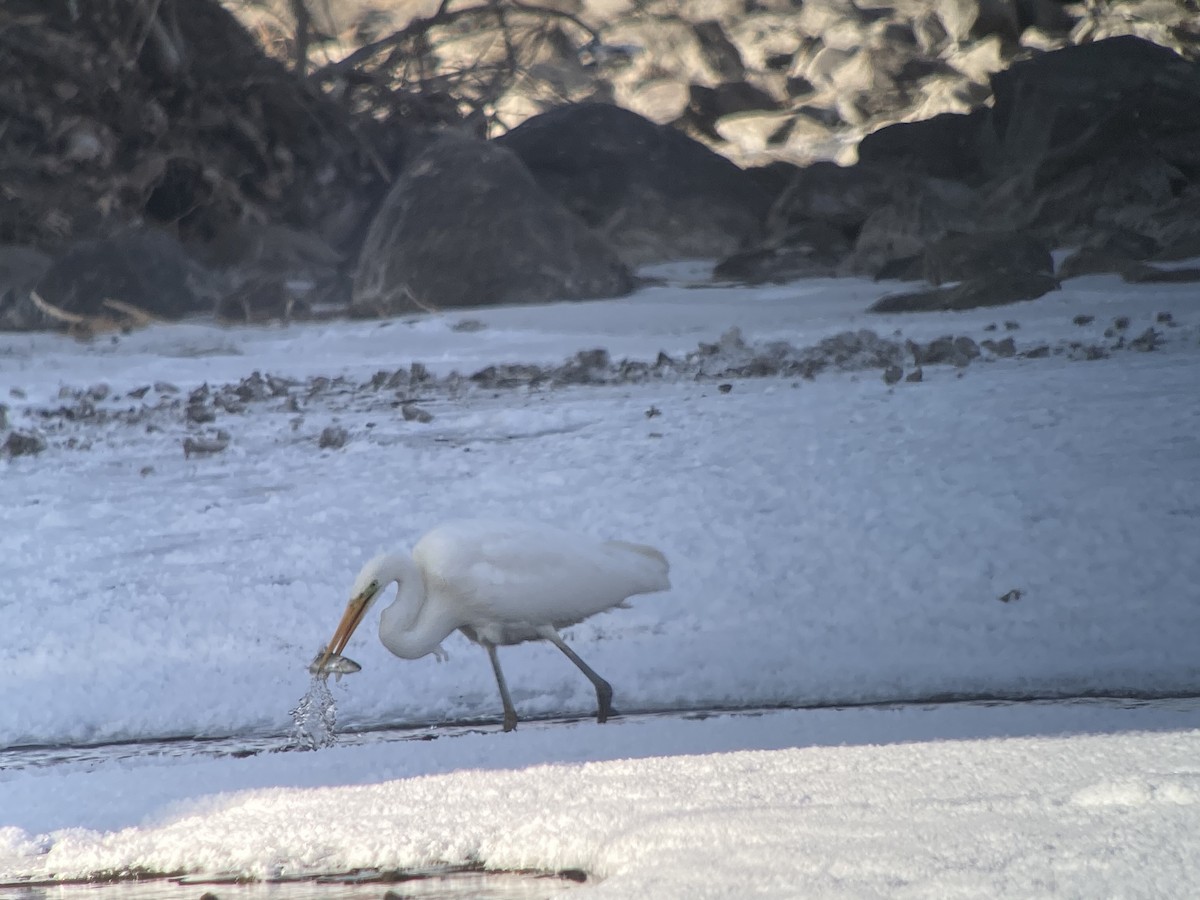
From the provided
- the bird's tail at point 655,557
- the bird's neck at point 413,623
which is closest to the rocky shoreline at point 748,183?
the bird's tail at point 655,557

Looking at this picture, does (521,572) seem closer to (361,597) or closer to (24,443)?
(361,597)

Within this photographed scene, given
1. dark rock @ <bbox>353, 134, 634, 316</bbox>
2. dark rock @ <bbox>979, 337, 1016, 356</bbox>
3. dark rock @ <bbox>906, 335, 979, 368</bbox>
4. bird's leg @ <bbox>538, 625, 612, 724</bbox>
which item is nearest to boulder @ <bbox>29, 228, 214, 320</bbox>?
dark rock @ <bbox>353, 134, 634, 316</bbox>

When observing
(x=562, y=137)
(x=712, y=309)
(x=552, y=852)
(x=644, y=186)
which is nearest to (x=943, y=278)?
(x=712, y=309)

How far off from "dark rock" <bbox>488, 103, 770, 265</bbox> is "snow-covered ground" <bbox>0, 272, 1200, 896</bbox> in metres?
0.15

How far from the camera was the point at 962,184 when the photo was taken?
305 centimetres

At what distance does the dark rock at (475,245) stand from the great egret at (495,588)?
1.05 m

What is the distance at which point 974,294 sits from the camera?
113 inches

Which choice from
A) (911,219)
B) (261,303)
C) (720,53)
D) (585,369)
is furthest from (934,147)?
(261,303)

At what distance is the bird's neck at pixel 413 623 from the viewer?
2.06 m

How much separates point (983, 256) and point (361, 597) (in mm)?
1489

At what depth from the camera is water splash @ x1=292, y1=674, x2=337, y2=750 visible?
2064 mm

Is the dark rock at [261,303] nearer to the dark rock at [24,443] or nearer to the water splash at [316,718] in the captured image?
the dark rock at [24,443]

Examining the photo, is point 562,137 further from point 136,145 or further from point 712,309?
point 136,145

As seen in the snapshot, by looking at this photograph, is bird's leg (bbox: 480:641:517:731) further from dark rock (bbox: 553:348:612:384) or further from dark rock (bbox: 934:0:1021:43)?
dark rock (bbox: 934:0:1021:43)
